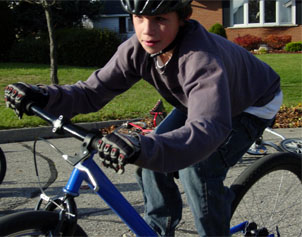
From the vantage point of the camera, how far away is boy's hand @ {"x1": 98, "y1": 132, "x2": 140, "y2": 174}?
1.67m

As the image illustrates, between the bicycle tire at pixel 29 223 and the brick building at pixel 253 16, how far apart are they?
28097 mm

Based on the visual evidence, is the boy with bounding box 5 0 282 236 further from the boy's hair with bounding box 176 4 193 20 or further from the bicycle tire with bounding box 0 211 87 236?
the bicycle tire with bounding box 0 211 87 236

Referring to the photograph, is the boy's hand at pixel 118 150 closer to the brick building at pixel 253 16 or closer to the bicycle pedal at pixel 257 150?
the bicycle pedal at pixel 257 150

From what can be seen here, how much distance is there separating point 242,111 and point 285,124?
5944 mm

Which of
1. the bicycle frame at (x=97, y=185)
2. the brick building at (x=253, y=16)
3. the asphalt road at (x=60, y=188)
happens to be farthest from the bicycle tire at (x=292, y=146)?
the brick building at (x=253, y=16)

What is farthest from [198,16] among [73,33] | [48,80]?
[48,80]

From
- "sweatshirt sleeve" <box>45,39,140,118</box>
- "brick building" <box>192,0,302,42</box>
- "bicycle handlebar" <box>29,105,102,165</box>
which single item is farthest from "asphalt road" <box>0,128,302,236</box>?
"brick building" <box>192,0,302,42</box>

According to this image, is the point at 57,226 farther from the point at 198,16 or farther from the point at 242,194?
the point at 198,16

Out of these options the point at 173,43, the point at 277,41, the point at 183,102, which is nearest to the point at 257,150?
the point at 183,102

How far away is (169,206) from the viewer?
2.63m

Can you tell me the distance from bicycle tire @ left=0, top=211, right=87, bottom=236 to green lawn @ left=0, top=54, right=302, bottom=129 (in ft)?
19.1

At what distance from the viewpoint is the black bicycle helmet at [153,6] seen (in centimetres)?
212

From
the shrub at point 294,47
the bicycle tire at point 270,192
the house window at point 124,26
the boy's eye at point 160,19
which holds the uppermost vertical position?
the boy's eye at point 160,19

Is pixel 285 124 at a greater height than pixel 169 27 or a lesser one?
lesser
